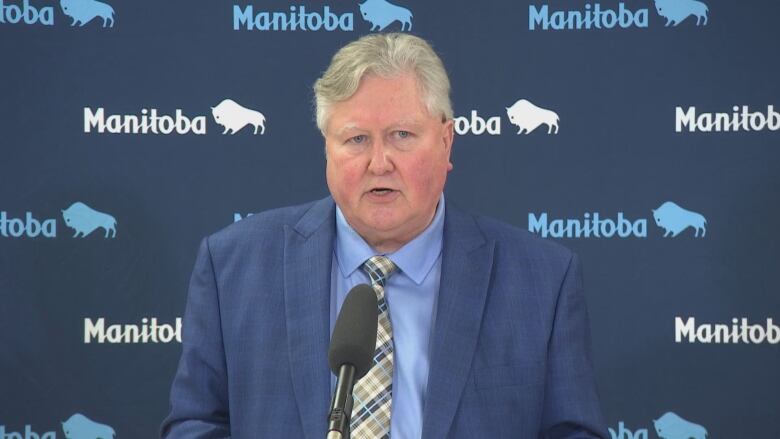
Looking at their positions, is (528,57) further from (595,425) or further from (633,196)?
(595,425)

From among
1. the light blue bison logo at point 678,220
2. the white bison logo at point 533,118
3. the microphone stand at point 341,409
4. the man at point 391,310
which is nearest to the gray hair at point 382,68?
the man at point 391,310

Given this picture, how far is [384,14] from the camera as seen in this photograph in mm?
3820

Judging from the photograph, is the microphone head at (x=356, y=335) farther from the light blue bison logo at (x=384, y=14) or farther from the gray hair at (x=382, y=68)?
the light blue bison logo at (x=384, y=14)

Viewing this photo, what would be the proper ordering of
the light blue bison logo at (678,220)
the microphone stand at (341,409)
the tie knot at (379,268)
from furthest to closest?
the light blue bison logo at (678,220) < the tie knot at (379,268) < the microphone stand at (341,409)

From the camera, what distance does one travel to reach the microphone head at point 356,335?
5.33ft

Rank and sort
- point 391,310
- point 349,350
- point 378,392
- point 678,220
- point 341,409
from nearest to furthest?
point 341,409 → point 349,350 → point 378,392 → point 391,310 → point 678,220

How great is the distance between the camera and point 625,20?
378 cm

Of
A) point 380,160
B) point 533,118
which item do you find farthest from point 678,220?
point 380,160

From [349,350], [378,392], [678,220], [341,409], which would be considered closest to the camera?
[341,409]

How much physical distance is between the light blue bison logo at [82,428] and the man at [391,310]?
5.30 ft

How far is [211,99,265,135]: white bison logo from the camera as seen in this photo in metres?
3.80

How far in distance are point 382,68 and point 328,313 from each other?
0.56 meters

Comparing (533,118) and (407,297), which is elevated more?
(533,118)

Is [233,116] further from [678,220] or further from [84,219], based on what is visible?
[678,220]
